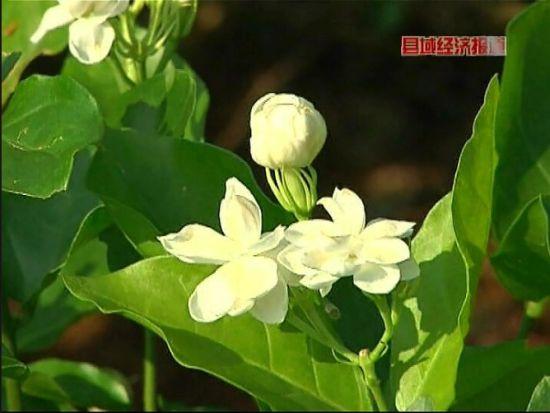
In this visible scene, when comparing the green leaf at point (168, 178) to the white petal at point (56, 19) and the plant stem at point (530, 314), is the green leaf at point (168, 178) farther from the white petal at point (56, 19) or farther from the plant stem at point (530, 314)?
the plant stem at point (530, 314)

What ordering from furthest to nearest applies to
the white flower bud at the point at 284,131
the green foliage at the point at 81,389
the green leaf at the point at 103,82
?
1. the green foliage at the point at 81,389
2. the green leaf at the point at 103,82
3. the white flower bud at the point at 284,131

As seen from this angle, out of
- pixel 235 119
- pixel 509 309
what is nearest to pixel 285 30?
pixel 235 119

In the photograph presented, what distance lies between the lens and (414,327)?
0.78 metres

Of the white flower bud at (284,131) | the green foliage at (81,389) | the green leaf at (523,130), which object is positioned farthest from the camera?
the green foliage at (81,389)

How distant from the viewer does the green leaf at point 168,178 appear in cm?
82

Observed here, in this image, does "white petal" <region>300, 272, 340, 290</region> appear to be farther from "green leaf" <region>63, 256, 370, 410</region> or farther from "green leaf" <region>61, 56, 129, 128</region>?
"green leaf" <region>61, 56, 129, 128</region>

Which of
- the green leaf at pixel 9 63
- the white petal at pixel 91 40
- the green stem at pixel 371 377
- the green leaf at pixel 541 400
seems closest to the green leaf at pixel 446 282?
the green stem at pixel 371 377

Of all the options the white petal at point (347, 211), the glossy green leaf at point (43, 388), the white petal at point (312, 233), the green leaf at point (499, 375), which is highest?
→ the white petal at point (347, 211)

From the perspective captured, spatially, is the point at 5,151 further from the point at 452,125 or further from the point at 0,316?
the point at 452,125

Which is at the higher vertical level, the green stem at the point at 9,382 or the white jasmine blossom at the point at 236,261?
the white jasmine blossom at the point at 236,261

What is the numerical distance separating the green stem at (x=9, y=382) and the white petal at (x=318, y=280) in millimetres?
358

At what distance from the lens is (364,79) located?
2.57m

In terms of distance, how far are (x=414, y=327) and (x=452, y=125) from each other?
1.74 m

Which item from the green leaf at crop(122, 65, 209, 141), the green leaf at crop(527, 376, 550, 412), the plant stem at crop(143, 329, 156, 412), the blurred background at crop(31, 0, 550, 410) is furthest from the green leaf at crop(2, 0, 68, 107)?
the blurred background at crop(31, 0, 550, 410)
